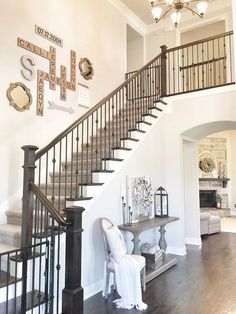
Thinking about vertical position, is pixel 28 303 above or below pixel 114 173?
below

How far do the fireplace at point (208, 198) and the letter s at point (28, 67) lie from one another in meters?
8.69

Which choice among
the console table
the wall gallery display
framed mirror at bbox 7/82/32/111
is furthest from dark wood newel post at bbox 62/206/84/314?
the wall gallery display

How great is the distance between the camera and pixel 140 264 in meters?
3.48

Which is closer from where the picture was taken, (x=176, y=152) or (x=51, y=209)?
(x=51, y=209)

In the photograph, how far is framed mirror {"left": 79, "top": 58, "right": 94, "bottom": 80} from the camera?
225 inches

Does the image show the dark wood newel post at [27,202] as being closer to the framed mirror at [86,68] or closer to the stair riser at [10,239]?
the stair riser at [10,239]

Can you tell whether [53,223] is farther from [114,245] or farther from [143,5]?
[143,5]

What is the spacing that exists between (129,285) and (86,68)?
429 centimetres

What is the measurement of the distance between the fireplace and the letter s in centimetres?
869

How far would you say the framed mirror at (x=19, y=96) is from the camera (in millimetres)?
4234

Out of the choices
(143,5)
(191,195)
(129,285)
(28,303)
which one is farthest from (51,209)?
(143,5)

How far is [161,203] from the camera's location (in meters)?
5.38

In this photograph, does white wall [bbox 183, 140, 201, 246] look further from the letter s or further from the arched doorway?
the letter s

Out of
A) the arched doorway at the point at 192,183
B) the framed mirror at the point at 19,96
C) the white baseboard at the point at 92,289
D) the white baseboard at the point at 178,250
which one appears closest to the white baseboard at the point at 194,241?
the arched doorway at the point at 192,183
